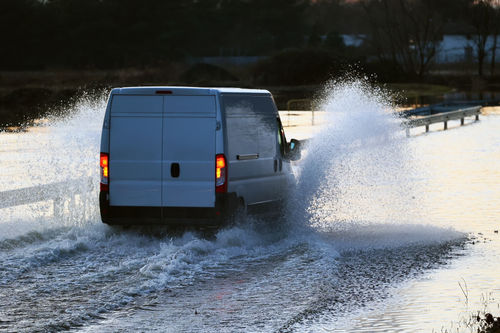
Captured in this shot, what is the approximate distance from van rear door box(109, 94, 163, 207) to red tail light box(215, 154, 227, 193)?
2.36 feet

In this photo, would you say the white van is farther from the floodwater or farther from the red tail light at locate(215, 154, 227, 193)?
the floodwater

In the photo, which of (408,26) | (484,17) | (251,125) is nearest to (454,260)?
(251,125)

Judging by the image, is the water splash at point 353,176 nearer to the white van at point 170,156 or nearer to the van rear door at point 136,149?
the white van at point 170,156

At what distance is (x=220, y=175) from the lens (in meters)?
11.6

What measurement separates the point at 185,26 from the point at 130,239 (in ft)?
315

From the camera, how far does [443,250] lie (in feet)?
39.8

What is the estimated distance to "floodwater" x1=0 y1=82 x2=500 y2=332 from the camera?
840 centimetres

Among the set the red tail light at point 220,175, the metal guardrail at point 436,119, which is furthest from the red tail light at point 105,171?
the metal guardrail at point 436,119

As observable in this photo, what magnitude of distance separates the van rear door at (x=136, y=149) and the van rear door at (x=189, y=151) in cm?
10

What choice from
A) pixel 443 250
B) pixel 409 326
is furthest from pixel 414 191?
pixel 409 326

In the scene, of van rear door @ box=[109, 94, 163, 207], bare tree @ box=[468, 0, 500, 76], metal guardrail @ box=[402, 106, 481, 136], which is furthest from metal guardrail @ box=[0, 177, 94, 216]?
bare tree @ box=[468, 0, 500, 76]

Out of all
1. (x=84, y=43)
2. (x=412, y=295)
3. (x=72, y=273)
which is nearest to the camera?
(x=412, y=295)

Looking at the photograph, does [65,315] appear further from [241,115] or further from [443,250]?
[443,250]

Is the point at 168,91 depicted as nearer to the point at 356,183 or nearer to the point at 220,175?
the point at 220,175
